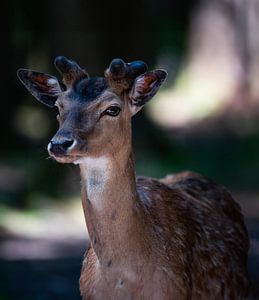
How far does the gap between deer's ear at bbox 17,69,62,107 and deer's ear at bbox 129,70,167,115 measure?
606mm

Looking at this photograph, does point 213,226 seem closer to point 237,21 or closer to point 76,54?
point 76,54

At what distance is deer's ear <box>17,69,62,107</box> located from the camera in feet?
26.1

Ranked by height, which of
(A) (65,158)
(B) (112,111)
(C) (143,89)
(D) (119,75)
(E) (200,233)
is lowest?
(E) (200,233)

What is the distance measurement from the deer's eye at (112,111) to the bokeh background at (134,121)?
731 mm

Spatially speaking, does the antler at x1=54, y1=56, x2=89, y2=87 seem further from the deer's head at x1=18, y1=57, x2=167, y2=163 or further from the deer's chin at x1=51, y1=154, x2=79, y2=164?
the deer's chin at x1=51, y1=154, x2=79, y2=164

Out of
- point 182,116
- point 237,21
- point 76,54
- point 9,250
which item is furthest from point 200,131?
point 9,250

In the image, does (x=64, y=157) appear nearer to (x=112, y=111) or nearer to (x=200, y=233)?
(x=112, y=111)

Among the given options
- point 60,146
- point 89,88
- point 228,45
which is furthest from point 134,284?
point 228,45

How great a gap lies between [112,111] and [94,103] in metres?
0.17

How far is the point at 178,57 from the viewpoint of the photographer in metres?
33.3

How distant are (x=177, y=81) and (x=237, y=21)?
4.07 m

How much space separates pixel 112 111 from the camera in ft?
24.1

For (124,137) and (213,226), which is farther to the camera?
(213,226)

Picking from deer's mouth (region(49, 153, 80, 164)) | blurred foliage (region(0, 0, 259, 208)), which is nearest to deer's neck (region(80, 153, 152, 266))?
deer's mouth (region(49, 153, 80, 164))
